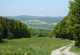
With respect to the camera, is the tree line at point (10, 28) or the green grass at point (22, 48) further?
the tree line at point (10, 28)

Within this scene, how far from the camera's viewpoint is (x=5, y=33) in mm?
40312

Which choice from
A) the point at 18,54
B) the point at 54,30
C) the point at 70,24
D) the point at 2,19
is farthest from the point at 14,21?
the point at 54,30

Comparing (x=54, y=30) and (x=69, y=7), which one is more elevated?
(x=69, y=7)

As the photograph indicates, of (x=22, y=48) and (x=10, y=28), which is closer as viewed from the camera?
(x=22, y=48)

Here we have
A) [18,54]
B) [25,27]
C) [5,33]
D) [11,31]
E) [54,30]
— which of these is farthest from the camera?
[54,30]

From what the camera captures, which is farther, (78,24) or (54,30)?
(54,30)

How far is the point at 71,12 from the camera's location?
1916 inches

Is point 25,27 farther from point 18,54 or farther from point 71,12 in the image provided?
point 18,54

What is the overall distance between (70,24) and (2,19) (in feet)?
32.4

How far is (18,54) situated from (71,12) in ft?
106

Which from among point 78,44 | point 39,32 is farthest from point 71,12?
point 39,32

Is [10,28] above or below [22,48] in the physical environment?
below

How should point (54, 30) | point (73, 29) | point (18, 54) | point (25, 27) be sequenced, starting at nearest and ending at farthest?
point (18, 54) < point (73, 29) < point (25, 27) < point (54, 30)

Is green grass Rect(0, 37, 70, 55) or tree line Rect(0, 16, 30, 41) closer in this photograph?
green grass Rect(0, 37, 70, 55)
